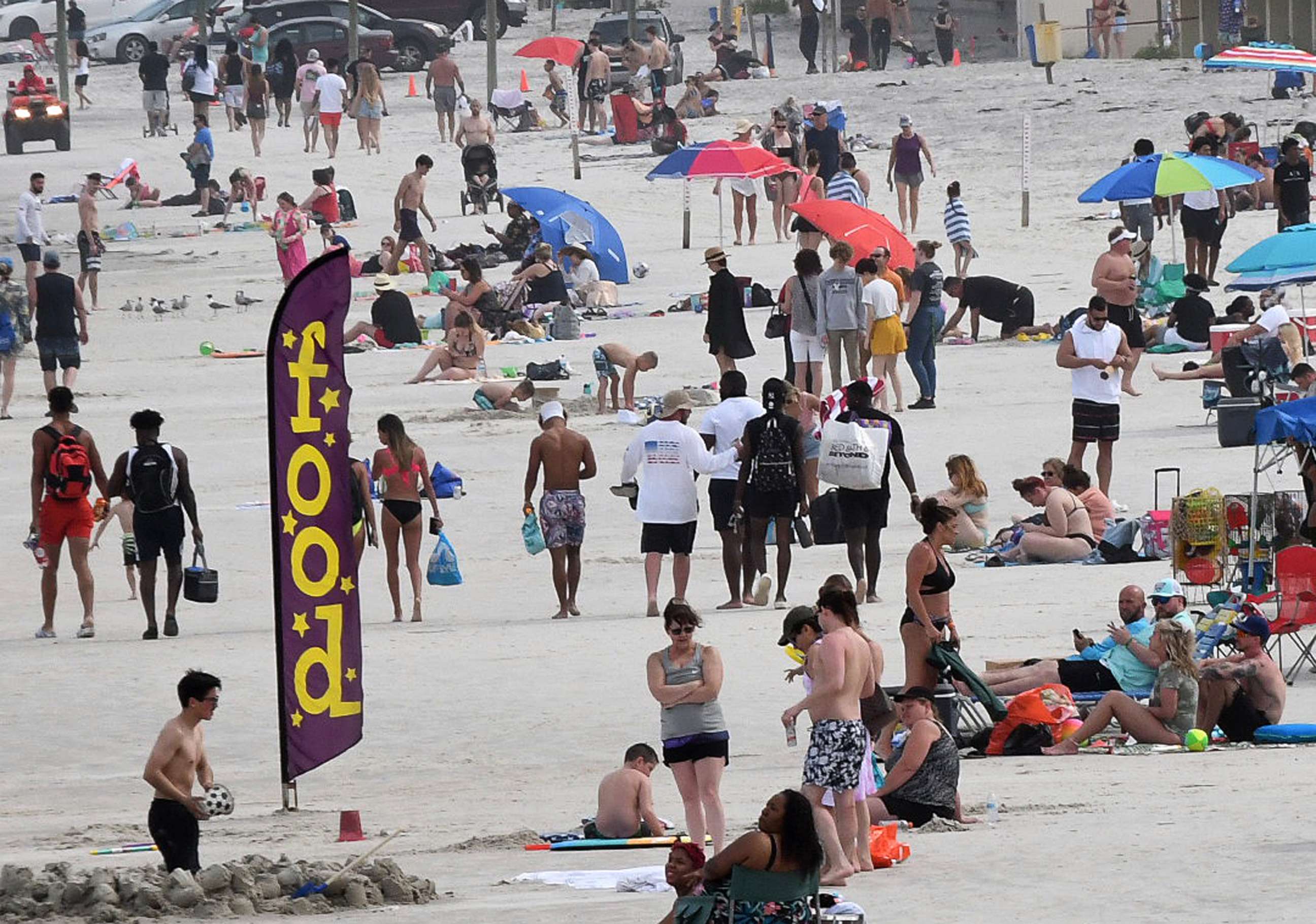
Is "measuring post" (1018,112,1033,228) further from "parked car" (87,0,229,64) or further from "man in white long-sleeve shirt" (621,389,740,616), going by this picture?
"parked car" (87,0,229,64)

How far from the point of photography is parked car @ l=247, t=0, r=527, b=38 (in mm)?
51562

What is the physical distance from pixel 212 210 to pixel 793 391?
23669mm

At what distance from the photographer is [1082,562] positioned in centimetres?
1530

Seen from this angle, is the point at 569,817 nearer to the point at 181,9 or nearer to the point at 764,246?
the point at 764,246

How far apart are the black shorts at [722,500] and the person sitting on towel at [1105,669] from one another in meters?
2.62

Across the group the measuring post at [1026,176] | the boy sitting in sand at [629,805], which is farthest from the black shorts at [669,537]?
the measuring post at [1026,176]

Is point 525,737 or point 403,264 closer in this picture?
point 525,737

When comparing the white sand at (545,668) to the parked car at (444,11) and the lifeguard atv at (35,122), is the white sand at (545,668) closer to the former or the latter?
the lifeguard atv at (35,122)

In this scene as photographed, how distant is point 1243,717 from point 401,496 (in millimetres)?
5201

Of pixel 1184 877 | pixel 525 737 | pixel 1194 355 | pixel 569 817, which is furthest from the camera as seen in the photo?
pixel 1194 355

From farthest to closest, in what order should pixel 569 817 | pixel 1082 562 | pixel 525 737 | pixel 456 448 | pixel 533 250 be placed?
pixel 533 250 < pixel 456 448 < pixel 1082 562 < pixel 525 737 < pixel 569 817

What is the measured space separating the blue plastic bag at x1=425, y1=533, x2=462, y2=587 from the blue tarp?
479 cm

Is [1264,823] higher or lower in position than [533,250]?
lower

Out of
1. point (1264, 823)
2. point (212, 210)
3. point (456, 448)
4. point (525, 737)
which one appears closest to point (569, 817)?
point (525, 737)
